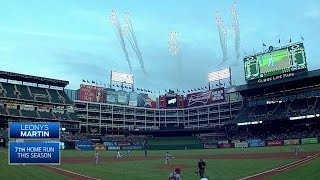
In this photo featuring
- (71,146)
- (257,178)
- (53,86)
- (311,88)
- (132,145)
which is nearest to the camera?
(257,178)

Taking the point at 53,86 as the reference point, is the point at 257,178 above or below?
below

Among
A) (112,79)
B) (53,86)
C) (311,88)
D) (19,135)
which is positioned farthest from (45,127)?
(112,79)

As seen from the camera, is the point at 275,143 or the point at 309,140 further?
the point at 275,143

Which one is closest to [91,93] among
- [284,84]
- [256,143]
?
[256,143]

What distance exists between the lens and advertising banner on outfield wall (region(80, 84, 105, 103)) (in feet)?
382

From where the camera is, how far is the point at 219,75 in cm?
11938

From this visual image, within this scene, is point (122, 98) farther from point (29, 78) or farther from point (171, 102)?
point (29, 78)

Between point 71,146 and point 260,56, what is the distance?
47053 mm

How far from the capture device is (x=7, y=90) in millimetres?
95500

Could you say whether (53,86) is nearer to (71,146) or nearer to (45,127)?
(71,146)

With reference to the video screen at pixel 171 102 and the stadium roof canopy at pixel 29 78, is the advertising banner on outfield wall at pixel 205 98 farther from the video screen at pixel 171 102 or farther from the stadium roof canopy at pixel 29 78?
the stadium roof canopy at pixel 29 78
